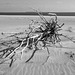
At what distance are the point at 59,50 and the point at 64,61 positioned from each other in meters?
0.59

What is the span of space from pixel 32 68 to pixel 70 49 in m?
1.20

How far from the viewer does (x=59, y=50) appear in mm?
3029

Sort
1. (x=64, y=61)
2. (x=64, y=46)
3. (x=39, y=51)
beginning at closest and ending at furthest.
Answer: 1. (x=64, y=61)
2. (x=39, y=51)
3. (x=64, y=46)

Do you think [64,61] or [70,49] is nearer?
[64,61]

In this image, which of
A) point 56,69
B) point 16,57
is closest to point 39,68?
point 56,69

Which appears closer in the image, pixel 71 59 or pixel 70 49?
pixel 71 59

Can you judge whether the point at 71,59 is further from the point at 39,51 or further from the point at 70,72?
the point at 39,51

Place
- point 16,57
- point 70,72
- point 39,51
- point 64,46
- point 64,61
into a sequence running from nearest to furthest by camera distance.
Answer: point 70,72, point 64,61, point 16,57, point 39,51, point 64,46

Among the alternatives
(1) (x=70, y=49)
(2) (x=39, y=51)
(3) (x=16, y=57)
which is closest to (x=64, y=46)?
(1) (x=70, y=49)

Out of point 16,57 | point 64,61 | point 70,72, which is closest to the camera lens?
point 70,72

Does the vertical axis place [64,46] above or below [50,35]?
below

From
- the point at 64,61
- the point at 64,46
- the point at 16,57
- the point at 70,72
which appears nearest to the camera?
the point at 70,72

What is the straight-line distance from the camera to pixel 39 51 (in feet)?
9.69

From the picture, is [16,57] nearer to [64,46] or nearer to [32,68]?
[32,68]
